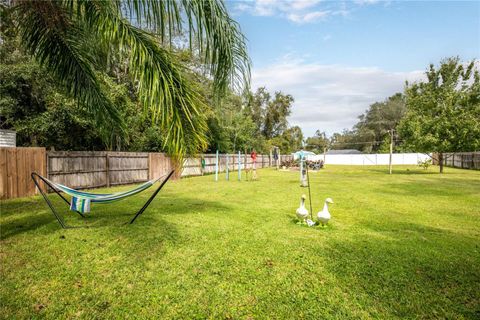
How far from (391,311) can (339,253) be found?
4.42ft

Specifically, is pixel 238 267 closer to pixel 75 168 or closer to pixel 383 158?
pixel 75 168

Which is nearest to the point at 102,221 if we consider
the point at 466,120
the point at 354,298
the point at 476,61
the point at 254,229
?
the point at 254,229

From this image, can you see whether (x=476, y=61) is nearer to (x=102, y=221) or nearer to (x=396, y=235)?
(x=396, y=235)

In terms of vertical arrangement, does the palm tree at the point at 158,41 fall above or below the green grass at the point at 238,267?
above

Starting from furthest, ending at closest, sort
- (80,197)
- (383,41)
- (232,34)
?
1. (383,41)
2. (80,197)
3. (232,34)

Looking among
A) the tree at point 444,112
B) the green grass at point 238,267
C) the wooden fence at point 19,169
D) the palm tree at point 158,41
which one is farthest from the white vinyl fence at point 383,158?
the palm tree at point 158,41

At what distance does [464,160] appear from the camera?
27453 mm

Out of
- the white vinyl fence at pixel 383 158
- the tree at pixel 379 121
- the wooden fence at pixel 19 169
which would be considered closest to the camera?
the wooden fence at pixel 19 169

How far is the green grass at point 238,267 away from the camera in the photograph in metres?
2.49

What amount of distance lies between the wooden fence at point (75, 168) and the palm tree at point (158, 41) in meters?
2.37

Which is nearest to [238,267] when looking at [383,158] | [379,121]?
[383,158]

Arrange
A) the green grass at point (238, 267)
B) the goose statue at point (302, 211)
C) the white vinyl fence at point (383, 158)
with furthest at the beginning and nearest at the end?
the white vinyl fence at point (383, 158)
the goose statue at point (302, 211)
the green grass at point (238, 267)

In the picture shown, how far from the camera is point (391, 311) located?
243cm

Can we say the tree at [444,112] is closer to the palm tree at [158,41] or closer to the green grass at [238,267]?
the green grass at [238,267]
